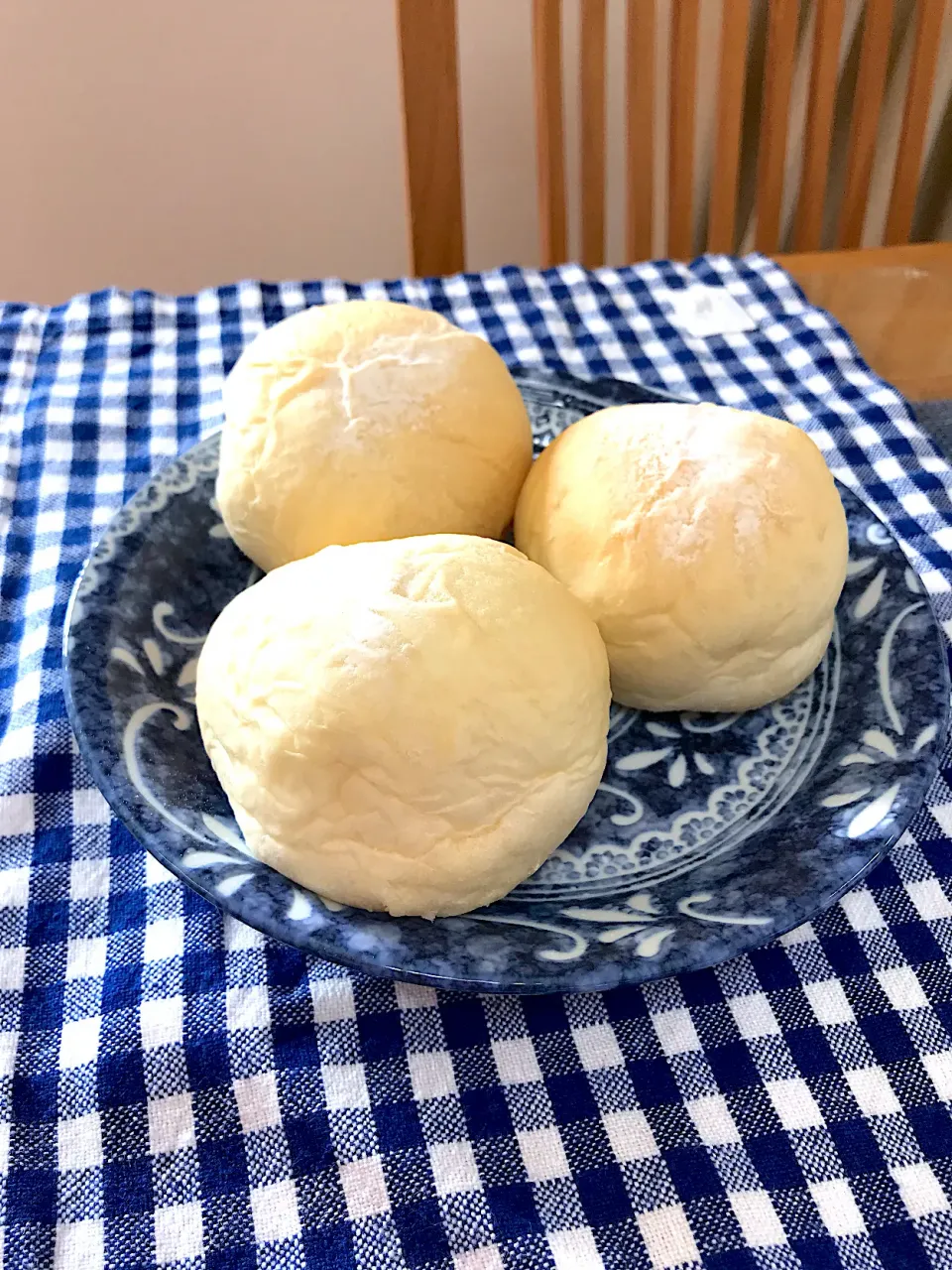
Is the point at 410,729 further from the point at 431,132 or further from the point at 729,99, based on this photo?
the point at 729,99

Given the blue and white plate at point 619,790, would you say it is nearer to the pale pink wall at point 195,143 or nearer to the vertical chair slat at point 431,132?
the vertical chair slat at point 431,132

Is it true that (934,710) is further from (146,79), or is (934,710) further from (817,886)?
(146,79)

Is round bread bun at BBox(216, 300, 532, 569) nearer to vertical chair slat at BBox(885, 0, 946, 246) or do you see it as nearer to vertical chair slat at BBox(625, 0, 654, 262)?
vertical chair slat at BBox(625, 0, 654, 262)

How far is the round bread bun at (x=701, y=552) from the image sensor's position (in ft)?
2.10

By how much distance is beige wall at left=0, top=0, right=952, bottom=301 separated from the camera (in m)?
1.60

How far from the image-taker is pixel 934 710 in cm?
64

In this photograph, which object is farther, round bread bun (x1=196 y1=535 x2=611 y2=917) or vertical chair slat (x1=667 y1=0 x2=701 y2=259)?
vertical chair slat (x1=667 y1=0 x2=701 y2=259)

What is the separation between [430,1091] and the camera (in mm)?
542

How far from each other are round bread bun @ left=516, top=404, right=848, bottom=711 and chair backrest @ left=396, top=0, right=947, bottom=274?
28.1 inches

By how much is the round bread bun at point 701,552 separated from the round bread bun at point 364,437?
69 mm

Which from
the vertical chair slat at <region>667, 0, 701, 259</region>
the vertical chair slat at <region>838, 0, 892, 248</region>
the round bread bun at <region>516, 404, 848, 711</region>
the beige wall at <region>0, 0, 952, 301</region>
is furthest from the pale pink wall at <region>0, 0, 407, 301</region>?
the round bread bun at <region>516, 404, 848, 711</region>

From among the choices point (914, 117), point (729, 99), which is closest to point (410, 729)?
point (729, 99)

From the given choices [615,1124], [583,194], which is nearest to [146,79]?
[583,194]

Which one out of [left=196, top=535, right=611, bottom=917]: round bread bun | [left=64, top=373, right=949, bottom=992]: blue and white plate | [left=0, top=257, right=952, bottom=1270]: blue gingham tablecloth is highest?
[left=196, top=535, right=611, bottom=917]: round bread bun
